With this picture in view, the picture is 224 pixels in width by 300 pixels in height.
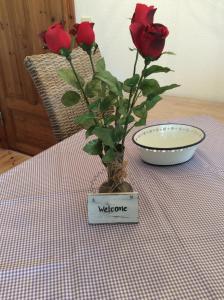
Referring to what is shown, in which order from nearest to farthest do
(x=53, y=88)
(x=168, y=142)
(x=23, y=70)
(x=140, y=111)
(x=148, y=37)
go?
(x=148, y=37)
(x=140, y=111)
(x=168, y=142)
(x=53, y=88)
(x=23, y=70)

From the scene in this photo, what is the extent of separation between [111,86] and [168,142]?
552 mm

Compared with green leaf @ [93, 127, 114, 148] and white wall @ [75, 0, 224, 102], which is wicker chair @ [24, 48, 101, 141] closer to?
white wall @ [75, 0, 224, 102]

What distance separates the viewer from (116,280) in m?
0.64

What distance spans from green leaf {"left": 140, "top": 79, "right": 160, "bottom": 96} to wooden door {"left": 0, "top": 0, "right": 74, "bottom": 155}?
1703 millimetres

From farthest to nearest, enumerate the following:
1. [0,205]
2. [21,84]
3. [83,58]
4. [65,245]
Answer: [21,84], [83,58], [0,205], [65,245]

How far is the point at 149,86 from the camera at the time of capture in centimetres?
68

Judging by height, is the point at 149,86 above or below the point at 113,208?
above

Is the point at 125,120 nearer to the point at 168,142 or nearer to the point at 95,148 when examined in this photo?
the point at 95,148

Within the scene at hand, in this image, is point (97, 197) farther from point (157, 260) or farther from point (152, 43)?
point (152, 43)

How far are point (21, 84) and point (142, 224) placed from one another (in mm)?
2121

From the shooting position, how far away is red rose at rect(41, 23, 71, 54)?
0.63 metres

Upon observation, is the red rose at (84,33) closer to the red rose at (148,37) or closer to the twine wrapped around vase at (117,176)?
the red rose at (148,37)

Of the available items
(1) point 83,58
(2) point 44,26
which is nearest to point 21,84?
(2) point 44,26

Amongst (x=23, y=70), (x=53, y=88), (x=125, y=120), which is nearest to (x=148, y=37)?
(x=125, y=120)
